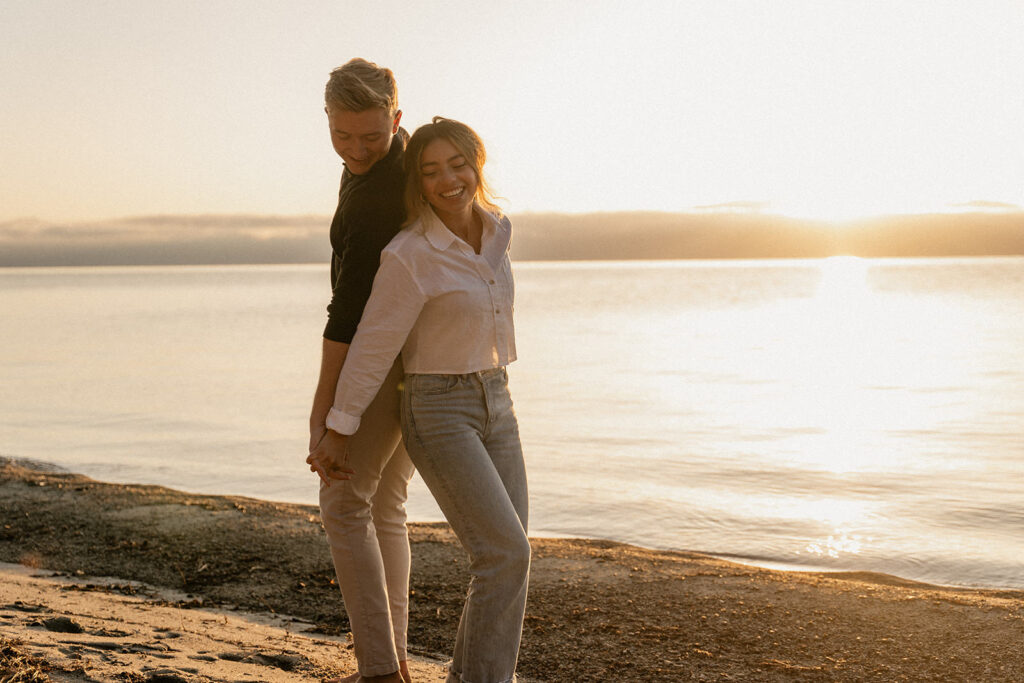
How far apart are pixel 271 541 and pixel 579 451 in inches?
222

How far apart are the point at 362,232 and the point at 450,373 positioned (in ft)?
1.51

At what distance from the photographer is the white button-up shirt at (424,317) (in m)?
2.64

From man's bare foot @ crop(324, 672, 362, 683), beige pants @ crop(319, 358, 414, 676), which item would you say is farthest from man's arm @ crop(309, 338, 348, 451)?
man's bare foot @ crop(324, 672, 362, 683)

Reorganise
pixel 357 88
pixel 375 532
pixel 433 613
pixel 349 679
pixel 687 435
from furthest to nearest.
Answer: pixel 687 435
pixel 433 613
pixel 349 679
pixel 375 532
pixel 357 88

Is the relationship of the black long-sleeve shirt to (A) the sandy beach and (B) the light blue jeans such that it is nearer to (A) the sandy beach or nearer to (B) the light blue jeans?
(B) the light blue jeans

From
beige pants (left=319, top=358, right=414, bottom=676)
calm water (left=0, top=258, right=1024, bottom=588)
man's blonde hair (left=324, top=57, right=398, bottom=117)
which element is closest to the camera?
man's blonde hair (left=324, top=57, right=398, bottom=117)

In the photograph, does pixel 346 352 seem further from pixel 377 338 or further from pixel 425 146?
pixel 425 146

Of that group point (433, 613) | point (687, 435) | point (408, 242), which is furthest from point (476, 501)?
point (687, 435)

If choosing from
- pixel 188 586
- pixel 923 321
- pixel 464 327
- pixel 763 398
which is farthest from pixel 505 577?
pixel 923 321

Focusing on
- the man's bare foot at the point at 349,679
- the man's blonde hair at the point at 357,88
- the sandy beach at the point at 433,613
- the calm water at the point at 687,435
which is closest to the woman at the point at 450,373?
the man's blonde hair at the point at 357,88

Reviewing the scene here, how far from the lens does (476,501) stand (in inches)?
106

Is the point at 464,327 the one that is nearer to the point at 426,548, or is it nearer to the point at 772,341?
the point at 426,548

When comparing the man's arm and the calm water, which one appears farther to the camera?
the calm water

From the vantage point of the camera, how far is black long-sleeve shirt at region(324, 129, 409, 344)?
2699 mm
